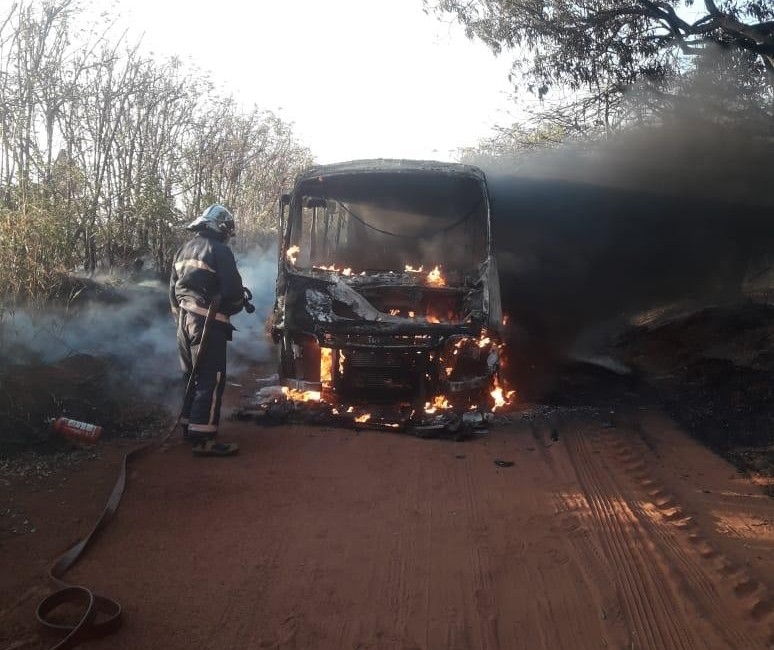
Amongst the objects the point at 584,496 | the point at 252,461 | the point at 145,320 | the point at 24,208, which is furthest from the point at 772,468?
the point at 24,208

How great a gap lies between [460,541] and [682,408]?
4234 mm

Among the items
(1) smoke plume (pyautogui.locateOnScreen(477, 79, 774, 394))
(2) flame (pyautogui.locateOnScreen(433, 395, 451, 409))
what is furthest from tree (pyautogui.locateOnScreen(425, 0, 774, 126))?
(2) flame (pyautogui.locateOnScreen(433, 395, 451, 409))

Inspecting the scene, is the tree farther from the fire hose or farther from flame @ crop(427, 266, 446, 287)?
the fire hose

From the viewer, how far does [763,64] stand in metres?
9.30

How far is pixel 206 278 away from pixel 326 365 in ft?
4.83

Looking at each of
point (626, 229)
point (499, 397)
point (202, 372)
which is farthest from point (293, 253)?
point (626, 229)

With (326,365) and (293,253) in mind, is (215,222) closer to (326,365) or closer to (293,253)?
(293,253)

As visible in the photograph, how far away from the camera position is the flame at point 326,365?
242 inches

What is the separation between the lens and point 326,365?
618 cm

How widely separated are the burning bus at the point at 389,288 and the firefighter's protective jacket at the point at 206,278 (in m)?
0.82

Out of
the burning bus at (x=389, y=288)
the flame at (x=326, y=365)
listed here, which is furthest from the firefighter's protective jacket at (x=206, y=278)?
the flame at (x=326, y=365)

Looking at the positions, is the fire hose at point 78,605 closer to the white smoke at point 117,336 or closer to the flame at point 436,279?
the white smoke at point 117,336

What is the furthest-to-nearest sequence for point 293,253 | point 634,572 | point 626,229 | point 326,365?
point 626,229 → point 293,253 → point 326,365 → point 634,572

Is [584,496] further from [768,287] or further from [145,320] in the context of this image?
[768,287]
